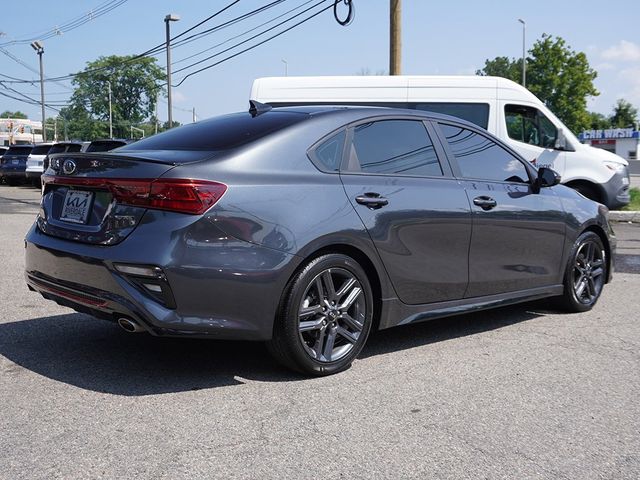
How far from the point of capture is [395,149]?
4598 mm

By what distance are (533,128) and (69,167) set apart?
1018 centimetres

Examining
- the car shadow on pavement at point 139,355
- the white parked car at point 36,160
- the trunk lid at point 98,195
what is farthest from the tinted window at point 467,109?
the white parked car at point 36,160

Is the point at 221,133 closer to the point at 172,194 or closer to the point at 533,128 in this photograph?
the point at 172,194

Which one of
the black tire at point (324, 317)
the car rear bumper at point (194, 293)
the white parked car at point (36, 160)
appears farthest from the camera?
the white parked car at point (36, 160)

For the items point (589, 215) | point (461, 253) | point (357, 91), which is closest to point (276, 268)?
point (461, 253)

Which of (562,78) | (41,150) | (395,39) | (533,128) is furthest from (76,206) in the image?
(562,78)

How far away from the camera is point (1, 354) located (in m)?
4.39

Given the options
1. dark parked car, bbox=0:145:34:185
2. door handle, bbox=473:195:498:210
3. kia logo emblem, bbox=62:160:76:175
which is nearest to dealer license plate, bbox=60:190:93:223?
kia logo emblem, bbox=62:160:76:175

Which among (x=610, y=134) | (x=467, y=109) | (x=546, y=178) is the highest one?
(x=610, y=134)

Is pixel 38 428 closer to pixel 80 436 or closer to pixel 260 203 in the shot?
pixel 80 436

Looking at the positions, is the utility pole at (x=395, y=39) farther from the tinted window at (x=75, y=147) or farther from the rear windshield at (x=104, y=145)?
the tinted window at (x=75, y=147)

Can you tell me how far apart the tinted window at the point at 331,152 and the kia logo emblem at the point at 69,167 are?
4.49 feet

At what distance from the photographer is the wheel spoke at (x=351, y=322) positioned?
4.15 meters

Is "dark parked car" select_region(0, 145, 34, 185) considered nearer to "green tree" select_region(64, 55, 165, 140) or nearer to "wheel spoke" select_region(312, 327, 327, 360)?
"wheel spoke" select_region(312, 327, 327, 360)
